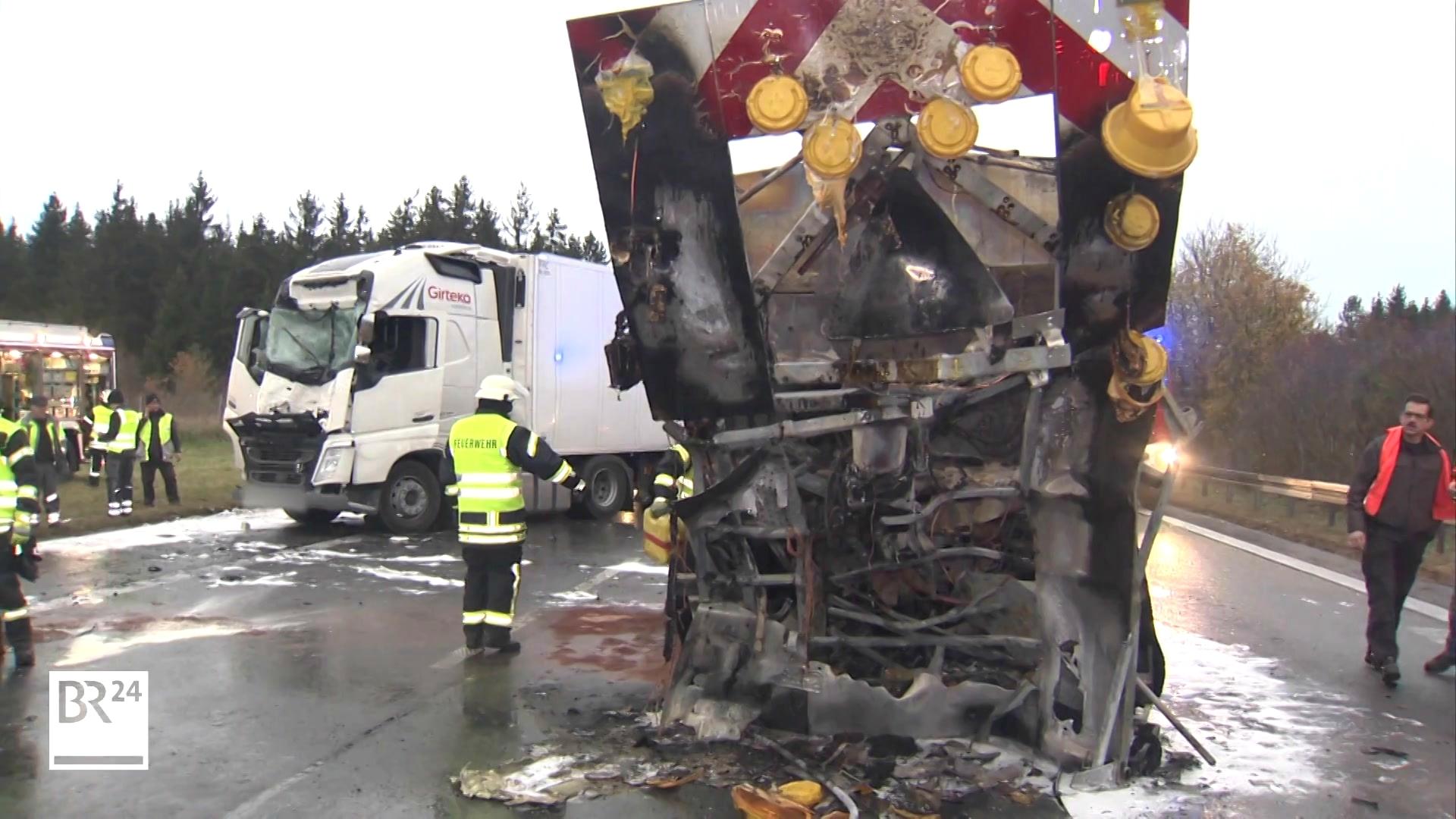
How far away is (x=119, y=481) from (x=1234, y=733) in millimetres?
12385

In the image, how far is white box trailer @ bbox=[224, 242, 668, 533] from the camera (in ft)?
37.7

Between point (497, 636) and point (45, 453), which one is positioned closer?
point (497, 636)

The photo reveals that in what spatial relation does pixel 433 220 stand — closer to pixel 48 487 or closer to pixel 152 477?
pixel 152 477

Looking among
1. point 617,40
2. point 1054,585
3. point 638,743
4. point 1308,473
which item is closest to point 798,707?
point 638,743

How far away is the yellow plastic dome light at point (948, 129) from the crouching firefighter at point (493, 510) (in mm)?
3501

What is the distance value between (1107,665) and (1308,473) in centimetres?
1668

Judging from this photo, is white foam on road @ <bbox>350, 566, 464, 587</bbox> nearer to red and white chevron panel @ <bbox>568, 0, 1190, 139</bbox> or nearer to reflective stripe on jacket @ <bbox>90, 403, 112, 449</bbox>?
reflective stripe on jacket @ <bbox>90, 403, 112, 449</bbox>

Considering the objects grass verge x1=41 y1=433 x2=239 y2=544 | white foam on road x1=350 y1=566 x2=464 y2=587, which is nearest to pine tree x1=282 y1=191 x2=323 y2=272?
grass verge x1=41 y1=433 x2=239 y2=544

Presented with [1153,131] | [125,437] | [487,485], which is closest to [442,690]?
[487,485]

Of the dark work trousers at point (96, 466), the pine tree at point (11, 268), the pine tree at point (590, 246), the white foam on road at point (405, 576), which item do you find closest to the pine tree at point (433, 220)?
the pine tree at point (590, 246)

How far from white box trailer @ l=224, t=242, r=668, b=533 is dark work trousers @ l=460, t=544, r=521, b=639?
221 inches

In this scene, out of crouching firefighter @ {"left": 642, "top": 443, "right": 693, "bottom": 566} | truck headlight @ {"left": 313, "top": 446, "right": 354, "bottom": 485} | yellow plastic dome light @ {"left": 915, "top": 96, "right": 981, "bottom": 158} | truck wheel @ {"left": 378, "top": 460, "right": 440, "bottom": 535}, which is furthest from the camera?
truck wheel @ {"left": 378, "top": 460, "right": 440, "bottom": 535}

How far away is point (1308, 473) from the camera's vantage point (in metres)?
18.2

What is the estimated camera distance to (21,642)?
5.79 metres
